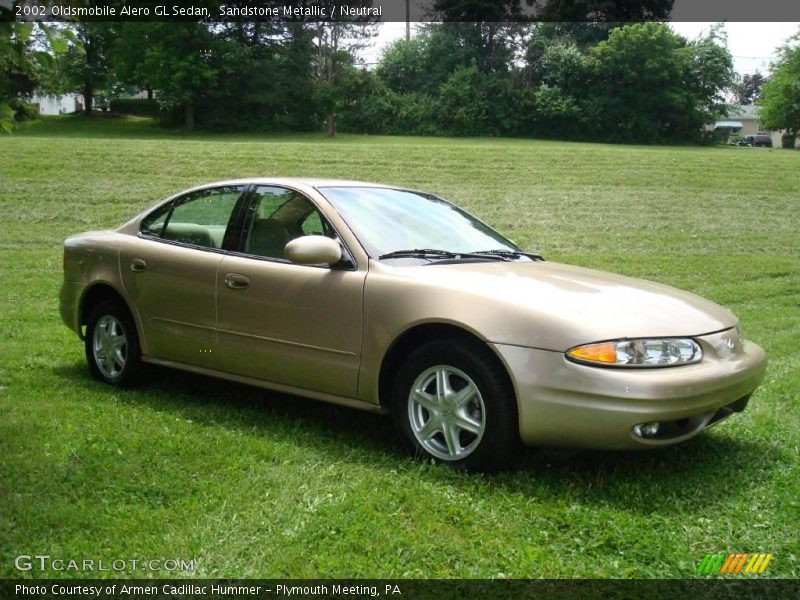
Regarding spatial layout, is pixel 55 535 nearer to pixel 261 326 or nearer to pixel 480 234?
pixel 261 326

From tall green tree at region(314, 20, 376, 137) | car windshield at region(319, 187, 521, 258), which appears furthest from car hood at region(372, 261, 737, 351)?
tall green tree at region(314, 20, 376, 137)

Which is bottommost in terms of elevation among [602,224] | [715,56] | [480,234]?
[602,224]

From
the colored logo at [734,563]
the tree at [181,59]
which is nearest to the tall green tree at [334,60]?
the tree at [181,59]

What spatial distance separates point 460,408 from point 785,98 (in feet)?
205

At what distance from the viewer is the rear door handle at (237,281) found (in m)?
5.11

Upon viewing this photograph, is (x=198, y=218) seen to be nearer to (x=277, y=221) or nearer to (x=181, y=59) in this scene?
(x=277, y=221)

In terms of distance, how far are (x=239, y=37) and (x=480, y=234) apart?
4129 centimetres

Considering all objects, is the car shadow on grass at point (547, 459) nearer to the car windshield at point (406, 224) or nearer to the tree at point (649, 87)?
the car windshield at point (406, 224)

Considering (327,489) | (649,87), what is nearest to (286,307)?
(327,489)

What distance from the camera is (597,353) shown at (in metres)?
3.88

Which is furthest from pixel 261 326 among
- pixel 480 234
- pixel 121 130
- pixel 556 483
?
pixel 121 130

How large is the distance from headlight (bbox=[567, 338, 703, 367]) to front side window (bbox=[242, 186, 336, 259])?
188cm

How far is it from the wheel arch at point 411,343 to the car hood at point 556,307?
0.32 feet

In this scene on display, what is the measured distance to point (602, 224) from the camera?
17.2 meters
